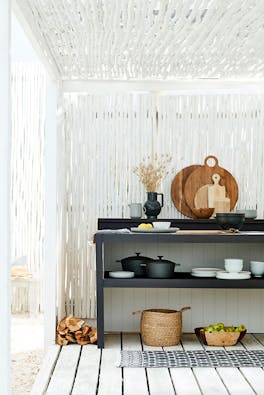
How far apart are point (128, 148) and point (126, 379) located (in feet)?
8.64

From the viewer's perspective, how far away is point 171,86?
7039 millimetres

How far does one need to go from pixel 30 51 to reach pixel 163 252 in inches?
95.0

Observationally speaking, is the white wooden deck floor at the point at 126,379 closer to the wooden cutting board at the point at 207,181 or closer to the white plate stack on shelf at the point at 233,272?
the white plate stack on shelf at the point at 233,272

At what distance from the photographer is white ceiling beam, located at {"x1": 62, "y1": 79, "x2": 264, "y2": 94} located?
23.1 ft

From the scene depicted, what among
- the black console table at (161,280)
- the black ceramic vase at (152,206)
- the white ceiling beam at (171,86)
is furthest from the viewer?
the white ceiling beam at (171,86)

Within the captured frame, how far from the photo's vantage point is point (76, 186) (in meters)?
7.00

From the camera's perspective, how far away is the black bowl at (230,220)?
632 cm

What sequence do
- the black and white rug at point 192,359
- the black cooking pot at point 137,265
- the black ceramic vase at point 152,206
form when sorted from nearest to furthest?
the black and white rug at point 192,359, the black cooking pot at point 137,265, the black ceramic vase at point 152,206

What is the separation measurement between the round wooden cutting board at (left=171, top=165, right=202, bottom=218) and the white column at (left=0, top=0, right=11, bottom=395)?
354cm

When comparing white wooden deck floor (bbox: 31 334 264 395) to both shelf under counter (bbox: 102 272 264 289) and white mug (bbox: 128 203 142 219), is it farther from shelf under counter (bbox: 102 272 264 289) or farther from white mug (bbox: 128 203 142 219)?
white mug (bbox: 128 203 142 219)

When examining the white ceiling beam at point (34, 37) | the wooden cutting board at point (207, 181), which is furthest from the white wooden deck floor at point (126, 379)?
the white ceiling beam at point (34, 37)

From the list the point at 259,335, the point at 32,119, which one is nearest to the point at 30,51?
the point at 32,119

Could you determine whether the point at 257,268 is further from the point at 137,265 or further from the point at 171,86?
the point at 171,86

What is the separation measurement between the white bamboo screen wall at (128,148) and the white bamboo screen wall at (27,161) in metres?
1.24
